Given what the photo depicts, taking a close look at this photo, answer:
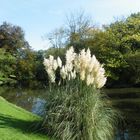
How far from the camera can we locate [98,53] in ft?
155

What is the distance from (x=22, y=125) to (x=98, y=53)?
116ft

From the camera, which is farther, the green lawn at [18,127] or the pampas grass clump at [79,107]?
the green lawn at [18,127]

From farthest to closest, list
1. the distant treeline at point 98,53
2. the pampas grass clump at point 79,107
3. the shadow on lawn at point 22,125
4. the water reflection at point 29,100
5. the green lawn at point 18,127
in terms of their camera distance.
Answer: the distant treeline at point 98,53
the water reflection at point 29,100
the shadow on lawn at point 22,125
the green lawn at point 18,127
the pampas grass clump at point 79,107

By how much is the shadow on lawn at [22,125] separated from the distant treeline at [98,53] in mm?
29599

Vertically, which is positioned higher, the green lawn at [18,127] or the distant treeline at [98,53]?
the distant treeline at [98,53]

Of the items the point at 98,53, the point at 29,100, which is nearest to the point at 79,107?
the point at 29,100

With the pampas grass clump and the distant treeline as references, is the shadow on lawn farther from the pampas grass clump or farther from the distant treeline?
the distant treeline

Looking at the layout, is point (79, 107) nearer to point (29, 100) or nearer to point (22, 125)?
point (22, 125)

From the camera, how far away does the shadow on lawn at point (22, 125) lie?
11577 mm

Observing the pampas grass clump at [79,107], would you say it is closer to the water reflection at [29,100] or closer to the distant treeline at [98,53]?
the water reflection at [29,100]

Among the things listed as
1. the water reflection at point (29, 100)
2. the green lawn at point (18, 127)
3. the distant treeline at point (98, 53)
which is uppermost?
the distant treeline at point (98, 53)

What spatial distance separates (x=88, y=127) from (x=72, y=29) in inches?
1892

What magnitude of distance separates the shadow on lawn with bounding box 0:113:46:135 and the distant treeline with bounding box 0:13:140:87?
29599 millimetres

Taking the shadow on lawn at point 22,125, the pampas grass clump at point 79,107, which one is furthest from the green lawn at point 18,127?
the pampas grass clump at point 79,107
